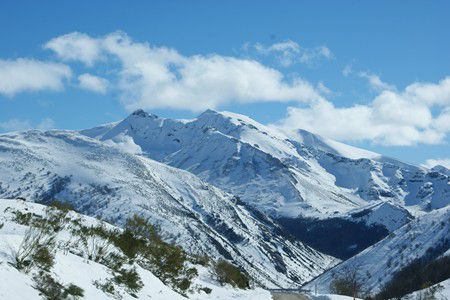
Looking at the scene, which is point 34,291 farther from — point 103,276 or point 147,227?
point 147,227

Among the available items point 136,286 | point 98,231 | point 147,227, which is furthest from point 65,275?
point 147,227

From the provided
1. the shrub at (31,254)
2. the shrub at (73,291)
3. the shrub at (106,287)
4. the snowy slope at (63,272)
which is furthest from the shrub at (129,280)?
the shrub at (31,254)

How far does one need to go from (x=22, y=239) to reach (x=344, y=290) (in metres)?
81.9

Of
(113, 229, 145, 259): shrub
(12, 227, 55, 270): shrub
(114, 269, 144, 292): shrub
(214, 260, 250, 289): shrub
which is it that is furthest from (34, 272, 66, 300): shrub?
(214, 260, 250, 289): shrub

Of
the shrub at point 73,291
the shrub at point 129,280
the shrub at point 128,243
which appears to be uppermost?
the shrub at point 128,243

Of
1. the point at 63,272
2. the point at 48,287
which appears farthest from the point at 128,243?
the point at 48,287

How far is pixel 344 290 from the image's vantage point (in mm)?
98312

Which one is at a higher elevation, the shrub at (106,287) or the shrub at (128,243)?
the shrub at (128,243)

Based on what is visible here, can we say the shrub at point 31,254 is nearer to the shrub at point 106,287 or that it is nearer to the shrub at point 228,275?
the shrub at point 106,287

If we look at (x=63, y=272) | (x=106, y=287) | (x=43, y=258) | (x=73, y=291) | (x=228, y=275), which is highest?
(x=228, y=275)

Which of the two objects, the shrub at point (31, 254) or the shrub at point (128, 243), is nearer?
the shrub at point (31, 254)

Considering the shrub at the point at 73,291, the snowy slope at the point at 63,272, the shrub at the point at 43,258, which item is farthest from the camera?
the shrub at the point at 43,258

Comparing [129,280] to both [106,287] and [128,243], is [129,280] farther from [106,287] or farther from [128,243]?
[128,243]

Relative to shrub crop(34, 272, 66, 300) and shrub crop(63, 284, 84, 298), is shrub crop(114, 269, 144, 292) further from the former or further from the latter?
shrub crop(34, 272, 66, 300)
